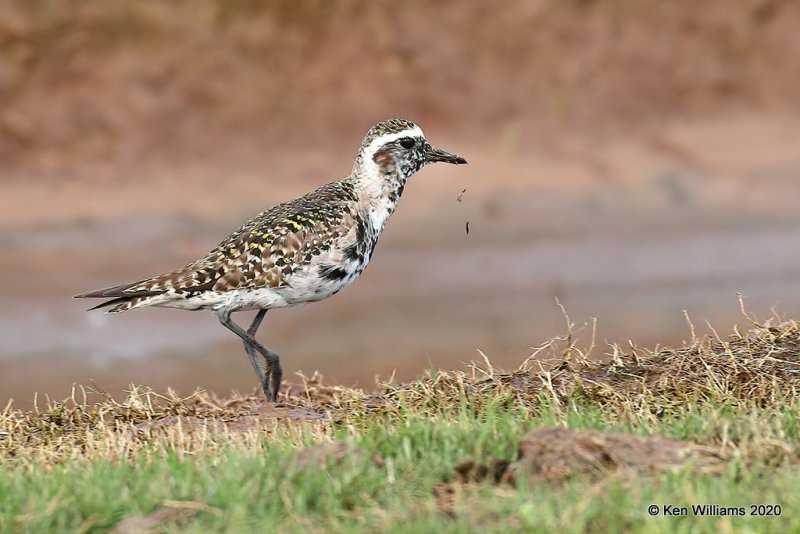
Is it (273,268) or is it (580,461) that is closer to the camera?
(580,461)

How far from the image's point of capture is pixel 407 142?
9.47 meters

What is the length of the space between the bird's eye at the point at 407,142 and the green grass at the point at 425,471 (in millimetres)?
2106

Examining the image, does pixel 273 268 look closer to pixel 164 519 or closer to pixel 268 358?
pixel 268 358

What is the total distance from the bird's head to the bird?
0.89ft

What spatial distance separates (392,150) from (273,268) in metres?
1.41

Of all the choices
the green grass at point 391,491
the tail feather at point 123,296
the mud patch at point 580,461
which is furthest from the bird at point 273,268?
the mud patch at point 580,461

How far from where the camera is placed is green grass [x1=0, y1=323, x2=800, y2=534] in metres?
5.00

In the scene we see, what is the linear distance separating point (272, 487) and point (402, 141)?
4.48 m

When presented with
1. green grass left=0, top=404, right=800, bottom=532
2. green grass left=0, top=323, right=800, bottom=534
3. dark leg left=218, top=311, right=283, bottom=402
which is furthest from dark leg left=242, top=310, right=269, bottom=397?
green grass left=0, top=404, right=800, bottom=532

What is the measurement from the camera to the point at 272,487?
5.42 metres

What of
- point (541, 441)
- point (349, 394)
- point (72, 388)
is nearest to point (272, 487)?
point (541, 441)

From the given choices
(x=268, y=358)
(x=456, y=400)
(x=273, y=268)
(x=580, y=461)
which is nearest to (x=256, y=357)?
(x=268, y=358)

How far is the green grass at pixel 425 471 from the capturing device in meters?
5.00

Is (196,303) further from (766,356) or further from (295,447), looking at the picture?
(766,356)
